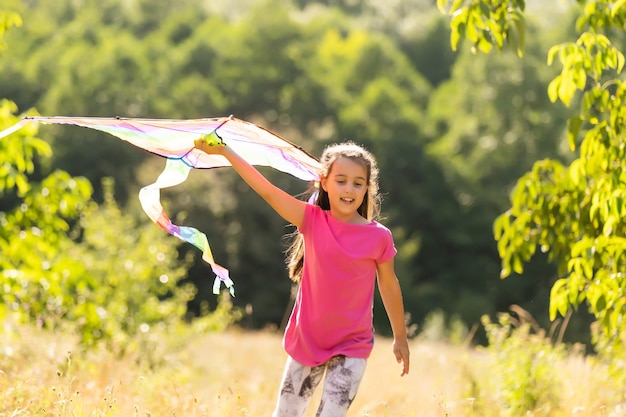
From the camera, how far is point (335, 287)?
4230mm

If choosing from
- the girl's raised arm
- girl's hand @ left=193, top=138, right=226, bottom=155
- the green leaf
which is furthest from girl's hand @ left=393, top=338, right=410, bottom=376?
the green leaf

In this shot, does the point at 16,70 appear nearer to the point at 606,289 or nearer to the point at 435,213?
the point at 435,213

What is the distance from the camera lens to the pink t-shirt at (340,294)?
4.22 metres

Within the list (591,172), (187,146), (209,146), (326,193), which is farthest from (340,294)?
(591,172)

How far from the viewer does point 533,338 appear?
24.4 ft

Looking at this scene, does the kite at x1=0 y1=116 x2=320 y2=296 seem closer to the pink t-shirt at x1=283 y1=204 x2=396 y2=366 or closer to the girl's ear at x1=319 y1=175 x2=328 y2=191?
the girl's ear at x1=319 y1=175 x2=328 y2=191

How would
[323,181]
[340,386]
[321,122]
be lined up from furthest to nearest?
[321,122], [323,181], [340,386]

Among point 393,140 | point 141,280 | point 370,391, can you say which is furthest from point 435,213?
point 370,391

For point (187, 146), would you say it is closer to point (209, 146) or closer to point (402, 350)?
point (209, 146)

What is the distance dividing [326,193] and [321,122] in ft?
130

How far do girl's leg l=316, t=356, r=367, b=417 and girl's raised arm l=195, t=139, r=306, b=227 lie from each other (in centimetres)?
59

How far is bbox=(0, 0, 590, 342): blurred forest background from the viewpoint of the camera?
125 feet

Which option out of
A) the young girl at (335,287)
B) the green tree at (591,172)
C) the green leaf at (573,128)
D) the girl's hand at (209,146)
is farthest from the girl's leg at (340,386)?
the green leaf at (573,128)

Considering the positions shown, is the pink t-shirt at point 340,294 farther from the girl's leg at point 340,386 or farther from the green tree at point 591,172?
the green tree at point 591,172
